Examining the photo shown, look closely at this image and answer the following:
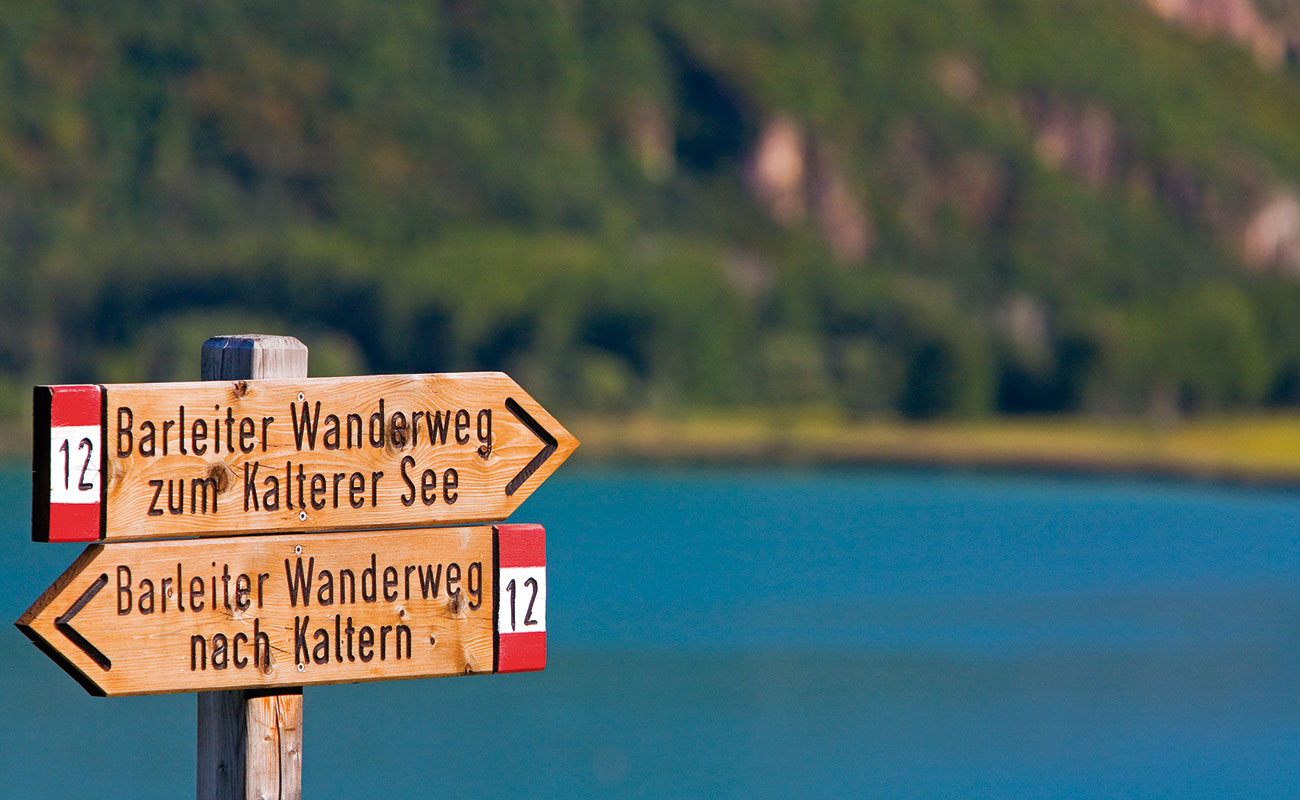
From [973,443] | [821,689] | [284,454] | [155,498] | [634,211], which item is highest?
[634,211]

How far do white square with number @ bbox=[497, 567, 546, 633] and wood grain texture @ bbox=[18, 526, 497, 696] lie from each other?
0.10 ft

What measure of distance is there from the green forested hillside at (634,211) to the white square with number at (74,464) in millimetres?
99872

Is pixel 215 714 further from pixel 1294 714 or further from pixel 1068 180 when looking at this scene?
pixel 1068 180

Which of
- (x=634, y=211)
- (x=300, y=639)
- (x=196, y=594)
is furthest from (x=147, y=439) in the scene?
(x=634, y=211)

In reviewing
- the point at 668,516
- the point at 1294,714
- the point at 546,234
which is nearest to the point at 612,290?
the point at 546,234

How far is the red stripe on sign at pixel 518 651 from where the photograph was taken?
468 cm

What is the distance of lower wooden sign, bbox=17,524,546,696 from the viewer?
4195mm

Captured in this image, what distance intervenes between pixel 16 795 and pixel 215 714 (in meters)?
23.3

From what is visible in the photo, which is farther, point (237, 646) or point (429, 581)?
point (429, 581)

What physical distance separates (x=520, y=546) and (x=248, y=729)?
0.79 metres

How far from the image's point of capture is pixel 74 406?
4.14 meters

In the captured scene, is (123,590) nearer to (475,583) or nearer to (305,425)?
(305,425)

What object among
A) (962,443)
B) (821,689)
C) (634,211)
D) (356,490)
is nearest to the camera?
(356,490)

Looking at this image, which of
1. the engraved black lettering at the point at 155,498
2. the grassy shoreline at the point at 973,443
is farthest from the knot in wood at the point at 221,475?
the grassy shoreline at the point at 973,443
